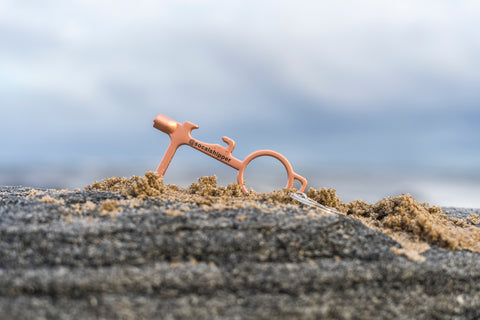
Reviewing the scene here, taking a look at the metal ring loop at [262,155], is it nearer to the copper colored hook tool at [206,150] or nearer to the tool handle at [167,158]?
the copper colored hook tool at [206,150]

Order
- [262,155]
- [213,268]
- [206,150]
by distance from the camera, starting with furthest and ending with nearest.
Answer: [206,150] → [262,155] → [213,268]

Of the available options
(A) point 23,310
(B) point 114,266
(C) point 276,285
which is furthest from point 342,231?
(A) point 23,310

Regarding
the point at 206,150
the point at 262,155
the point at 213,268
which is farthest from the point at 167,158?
the point at 213,268

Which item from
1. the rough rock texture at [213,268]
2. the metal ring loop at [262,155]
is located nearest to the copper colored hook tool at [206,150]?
the metal ring loop at [262,155]

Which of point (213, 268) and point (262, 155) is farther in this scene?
point (262, 155)

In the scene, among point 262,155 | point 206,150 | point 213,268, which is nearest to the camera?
point 213,268

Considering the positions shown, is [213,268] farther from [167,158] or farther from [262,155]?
[167,158]

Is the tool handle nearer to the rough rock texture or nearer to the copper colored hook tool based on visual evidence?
the copper colored hook tool
